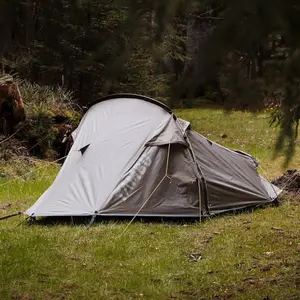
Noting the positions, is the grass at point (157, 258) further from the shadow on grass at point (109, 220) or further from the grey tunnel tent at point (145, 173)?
the grey tunnel tent at point (145, 173)

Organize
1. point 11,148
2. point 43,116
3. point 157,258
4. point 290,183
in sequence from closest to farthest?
1. point 157,258
2. point 290,183
3. point 11,148
4. point 43,116

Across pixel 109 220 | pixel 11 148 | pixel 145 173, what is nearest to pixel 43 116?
pixel 11 148

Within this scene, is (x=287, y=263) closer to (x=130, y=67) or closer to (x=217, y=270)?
(x=217, y=270)

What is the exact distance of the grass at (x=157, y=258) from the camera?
4664 mm

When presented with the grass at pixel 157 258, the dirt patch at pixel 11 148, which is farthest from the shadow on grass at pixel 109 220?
the dirt patch at pixel 11 148

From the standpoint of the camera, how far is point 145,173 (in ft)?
22.6

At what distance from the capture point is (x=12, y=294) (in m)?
4.54

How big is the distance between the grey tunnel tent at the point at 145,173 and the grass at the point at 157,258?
0.21 metres

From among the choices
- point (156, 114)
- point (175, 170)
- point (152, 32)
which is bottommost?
point (175, 170)

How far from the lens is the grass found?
4664 millimetres

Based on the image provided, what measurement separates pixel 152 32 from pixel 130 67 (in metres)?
11.0

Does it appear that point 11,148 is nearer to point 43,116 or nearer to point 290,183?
point 43,116

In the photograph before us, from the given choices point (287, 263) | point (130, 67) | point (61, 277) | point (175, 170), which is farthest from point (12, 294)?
point (130, 67)

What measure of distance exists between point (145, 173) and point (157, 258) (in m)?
1.60
